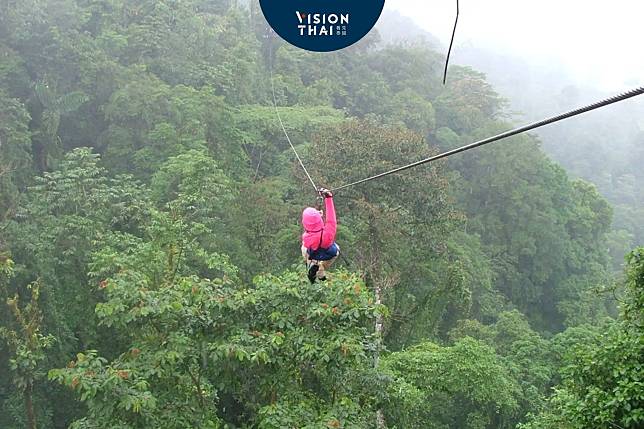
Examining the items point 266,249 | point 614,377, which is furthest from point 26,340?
point 614,377

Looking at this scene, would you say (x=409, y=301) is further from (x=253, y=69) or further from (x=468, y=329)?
(x=253, y=69)

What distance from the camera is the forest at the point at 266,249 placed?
409cm

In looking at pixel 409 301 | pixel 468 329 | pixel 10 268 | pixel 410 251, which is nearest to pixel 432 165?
pixel 410 251

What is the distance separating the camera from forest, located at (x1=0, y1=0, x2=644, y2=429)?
4.09 m

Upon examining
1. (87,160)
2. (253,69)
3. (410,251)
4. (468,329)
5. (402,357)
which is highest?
(253,69)

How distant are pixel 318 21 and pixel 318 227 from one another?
37.2 inches

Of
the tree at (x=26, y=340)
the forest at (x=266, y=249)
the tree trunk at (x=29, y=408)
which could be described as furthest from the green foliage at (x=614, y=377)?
the tree trunk at (x=29, y=408)

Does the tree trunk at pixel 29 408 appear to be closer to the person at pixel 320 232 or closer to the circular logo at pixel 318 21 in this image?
the person at pixel 320 232

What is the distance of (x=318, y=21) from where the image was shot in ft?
8.70

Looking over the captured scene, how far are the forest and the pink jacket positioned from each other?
1.11m

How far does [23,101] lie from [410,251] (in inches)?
313

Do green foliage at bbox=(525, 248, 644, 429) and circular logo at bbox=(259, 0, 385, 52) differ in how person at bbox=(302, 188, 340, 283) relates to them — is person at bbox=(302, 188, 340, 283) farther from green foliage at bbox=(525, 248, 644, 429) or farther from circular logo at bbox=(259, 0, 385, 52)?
green foliage at bbox=(525, 248, 644, 429)

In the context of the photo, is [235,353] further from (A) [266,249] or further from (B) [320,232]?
(A) [266,249]

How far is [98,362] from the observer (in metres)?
3.83
